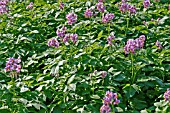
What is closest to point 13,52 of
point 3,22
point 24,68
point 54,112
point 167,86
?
point 24,68

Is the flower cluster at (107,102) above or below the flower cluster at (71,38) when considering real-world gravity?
below

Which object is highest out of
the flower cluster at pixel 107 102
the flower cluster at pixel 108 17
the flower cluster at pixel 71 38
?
the flower cluster at pixel 71 38

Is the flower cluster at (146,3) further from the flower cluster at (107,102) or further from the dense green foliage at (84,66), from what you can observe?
the flower cluster at (107,102)

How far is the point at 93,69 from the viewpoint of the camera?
4.15m

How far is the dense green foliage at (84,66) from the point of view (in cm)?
361

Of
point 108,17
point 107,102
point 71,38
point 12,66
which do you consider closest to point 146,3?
point 108,17

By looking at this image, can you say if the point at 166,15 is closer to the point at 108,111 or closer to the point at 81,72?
the point at 81,72

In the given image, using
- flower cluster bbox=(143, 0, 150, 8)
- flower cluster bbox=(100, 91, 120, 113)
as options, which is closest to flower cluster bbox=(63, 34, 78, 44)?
flower cluster bbox=(100, 91, 120, 113)

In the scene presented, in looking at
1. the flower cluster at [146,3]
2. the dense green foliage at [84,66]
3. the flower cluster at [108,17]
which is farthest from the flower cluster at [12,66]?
the flower cluster at [146,3]

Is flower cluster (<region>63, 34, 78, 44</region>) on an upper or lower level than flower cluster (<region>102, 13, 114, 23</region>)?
upper

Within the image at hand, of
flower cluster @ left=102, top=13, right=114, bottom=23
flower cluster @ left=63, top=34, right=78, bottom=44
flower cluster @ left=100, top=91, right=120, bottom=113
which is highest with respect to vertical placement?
flower cluster @ left=63, top=34, right=78, bottom=44

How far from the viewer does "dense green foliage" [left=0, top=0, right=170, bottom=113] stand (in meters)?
3.61

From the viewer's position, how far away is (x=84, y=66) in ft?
13.5

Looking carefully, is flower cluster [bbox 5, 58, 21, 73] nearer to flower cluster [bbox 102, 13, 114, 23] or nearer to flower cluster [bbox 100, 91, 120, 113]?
flower cluster [bbox 100, 91, 120, 113]
